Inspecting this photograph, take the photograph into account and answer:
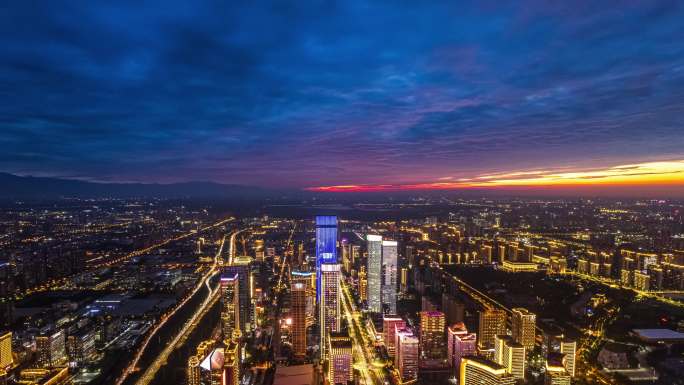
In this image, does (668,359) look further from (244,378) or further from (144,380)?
(144,380)

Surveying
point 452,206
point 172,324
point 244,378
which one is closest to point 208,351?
point 244,378

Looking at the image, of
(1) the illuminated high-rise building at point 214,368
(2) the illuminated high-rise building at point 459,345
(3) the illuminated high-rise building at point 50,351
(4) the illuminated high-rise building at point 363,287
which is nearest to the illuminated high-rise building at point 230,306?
(1) the illuminated high-rise building at point 214,368

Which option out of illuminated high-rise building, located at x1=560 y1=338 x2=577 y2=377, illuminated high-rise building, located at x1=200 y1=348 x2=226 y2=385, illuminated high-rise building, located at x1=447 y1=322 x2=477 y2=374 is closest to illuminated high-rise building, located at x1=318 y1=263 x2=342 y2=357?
illuminated high-rise building, located at x1=447 y1=322 x2=477 y2=374

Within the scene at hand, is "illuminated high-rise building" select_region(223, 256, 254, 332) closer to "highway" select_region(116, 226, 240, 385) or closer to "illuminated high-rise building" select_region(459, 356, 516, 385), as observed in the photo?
"highway" select_region(116, 226, 240, 385)

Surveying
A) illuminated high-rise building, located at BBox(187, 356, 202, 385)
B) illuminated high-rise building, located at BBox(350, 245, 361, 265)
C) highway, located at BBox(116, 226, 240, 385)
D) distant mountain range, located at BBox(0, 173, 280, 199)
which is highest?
distant mountain range, located at BBox(0, 173, 280, 199)

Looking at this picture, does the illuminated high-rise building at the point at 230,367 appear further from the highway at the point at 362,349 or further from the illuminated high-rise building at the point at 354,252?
the illuminated high-rise building at the point at 354,252

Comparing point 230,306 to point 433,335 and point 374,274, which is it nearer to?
point 374,274
